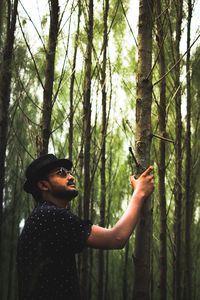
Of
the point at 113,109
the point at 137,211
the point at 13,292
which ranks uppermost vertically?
the point at 113,109

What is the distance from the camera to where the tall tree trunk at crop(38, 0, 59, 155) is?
8.43ft

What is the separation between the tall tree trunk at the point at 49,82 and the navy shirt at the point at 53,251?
1.01m

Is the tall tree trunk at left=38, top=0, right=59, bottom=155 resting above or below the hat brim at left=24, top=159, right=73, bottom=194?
above

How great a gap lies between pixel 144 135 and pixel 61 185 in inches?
21.8

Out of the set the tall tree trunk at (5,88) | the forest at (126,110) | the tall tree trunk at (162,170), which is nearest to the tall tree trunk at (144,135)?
the forest at (126,110)

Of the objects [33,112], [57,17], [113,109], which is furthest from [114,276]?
[57,17]

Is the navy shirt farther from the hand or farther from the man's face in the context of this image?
the hand

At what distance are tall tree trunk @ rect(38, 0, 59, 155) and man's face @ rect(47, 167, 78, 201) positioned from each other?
0.74 metres

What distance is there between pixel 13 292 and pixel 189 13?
357 inches

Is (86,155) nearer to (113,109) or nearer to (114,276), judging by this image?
(113,109)

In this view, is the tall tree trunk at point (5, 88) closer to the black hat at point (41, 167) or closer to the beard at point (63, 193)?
the black hat at point (41, 167)

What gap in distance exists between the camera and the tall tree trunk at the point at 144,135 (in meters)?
1.85

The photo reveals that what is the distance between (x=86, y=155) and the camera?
409 cm

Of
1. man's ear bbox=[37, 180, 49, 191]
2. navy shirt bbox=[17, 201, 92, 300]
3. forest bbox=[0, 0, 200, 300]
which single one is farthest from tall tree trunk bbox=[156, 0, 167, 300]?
navy shirt bbox=[17, 201, 92, 300]
